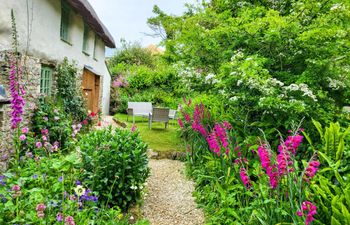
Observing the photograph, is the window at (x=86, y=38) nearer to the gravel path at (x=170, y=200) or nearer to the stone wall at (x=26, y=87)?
the stone wall at (x=26, y=87)

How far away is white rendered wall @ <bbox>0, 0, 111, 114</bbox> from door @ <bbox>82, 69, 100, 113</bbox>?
732 mm

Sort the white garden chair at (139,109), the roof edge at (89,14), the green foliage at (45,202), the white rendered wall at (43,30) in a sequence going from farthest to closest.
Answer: the white garden chair at (139,109), the roof edge at (89,14), the white rendered wall at (43,30), the green foliage at (45,202)

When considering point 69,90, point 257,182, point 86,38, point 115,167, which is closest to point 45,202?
point 115,167

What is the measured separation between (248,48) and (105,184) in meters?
3.48

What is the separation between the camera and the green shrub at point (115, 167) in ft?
9.91

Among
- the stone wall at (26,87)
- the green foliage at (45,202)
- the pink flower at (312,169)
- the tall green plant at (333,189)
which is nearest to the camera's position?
the pink flower at (312,169)

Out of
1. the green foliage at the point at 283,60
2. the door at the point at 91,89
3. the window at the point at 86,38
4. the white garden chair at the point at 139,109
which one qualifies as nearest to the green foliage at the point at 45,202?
the green foliage at the point at 283,60

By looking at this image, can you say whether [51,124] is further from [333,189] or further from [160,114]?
[333,189]

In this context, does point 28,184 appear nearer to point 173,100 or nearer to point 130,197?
point 130,197

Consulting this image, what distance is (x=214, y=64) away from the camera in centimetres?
531

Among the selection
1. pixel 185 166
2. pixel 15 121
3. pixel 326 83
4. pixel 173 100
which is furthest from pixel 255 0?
pixel 173 100

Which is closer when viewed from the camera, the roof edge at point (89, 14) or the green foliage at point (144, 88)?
the roof edge at point (89, 14)

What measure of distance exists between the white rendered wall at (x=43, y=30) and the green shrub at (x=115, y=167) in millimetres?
3012

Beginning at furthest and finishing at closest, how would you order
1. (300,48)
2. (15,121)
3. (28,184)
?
(300,48), (28,184), (15,121)
